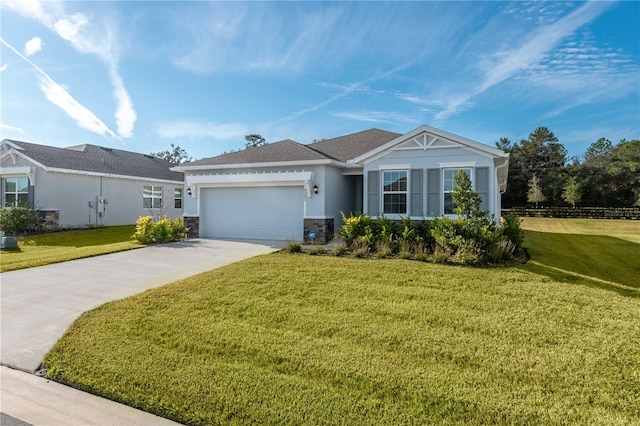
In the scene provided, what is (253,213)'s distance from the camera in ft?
46.9

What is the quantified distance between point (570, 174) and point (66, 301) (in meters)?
50.0

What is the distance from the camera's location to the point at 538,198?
38.0 metres

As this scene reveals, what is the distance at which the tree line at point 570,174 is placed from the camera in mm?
37562

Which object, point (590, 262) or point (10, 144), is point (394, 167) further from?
point (10, 144)

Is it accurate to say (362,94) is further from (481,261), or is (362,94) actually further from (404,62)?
(481,261)

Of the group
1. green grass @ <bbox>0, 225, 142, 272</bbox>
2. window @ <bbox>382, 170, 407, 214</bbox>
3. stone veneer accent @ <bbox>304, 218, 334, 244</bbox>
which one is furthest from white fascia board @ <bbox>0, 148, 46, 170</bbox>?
window @ <bbox>382, 170, 407, 214</bbox>

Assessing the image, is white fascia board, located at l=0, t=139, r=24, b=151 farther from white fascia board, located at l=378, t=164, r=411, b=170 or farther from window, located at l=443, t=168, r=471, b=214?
window, located at l=443, t=168, r=471, b=214

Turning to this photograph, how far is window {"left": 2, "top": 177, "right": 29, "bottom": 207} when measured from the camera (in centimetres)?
1722

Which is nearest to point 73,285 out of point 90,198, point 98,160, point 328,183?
point 328,183

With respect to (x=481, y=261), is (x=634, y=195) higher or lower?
higher

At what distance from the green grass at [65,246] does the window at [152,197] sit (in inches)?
125

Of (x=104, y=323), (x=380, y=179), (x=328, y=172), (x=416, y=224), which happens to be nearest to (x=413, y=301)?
(x=104, y=323)

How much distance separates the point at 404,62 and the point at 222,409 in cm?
1402

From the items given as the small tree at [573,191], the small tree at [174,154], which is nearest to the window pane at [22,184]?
the small tree at [174,154]
